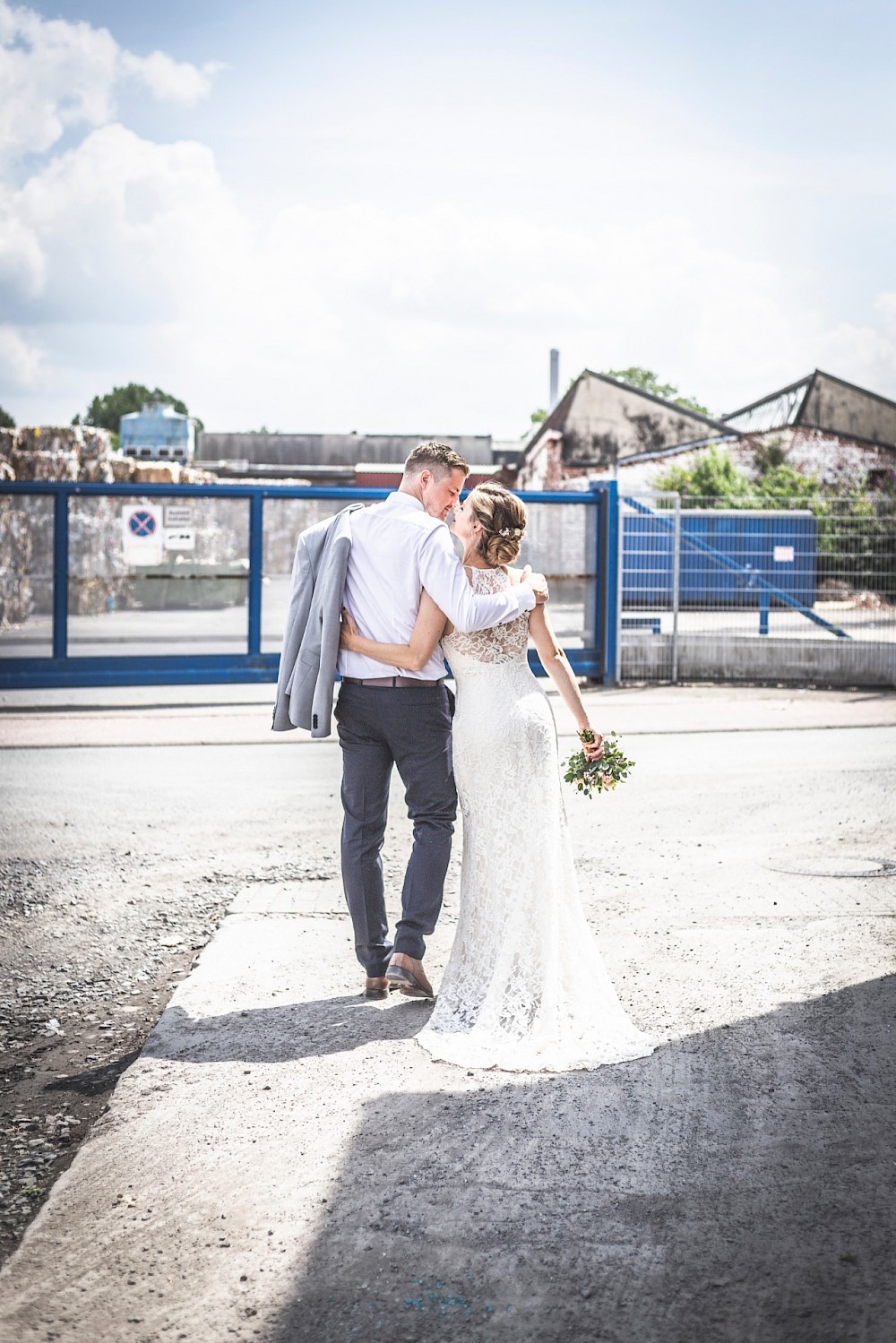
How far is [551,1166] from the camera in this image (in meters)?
3.25

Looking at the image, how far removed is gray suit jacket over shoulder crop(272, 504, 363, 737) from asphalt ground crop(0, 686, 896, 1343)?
102cm

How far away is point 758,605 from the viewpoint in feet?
50.0

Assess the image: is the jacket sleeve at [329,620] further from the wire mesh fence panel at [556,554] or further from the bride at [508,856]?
the wire mesh fence panel at [556,554]

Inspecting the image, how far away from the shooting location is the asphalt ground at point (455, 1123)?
2.67 metres

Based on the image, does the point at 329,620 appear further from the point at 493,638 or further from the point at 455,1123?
the point at 455,1123

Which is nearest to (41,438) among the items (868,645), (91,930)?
(868,645)

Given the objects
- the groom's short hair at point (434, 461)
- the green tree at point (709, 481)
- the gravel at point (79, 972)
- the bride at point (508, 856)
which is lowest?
the gravel at point (79, 972)

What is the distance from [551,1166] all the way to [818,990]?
5.64ft

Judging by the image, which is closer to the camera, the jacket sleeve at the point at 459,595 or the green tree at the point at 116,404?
the jacket sleeve at the point at 459,595

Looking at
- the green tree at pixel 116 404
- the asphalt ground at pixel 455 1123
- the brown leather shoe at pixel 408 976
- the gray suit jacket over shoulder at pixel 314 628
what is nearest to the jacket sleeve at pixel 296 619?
the gray suit jacket over shoulder at pixel 314 628

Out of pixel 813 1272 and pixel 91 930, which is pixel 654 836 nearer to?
pixel 91 930

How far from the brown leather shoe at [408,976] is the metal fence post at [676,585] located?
10.8 metres

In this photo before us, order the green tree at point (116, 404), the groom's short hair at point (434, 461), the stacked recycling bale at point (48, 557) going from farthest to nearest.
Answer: the green tree at point (116, 404), the stacked recycling bale at point (48, 557), the groom's short hair at point (434, 461)

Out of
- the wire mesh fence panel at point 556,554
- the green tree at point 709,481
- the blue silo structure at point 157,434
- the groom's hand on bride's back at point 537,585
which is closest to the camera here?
the groom's hand on bride's back at point 537,585
